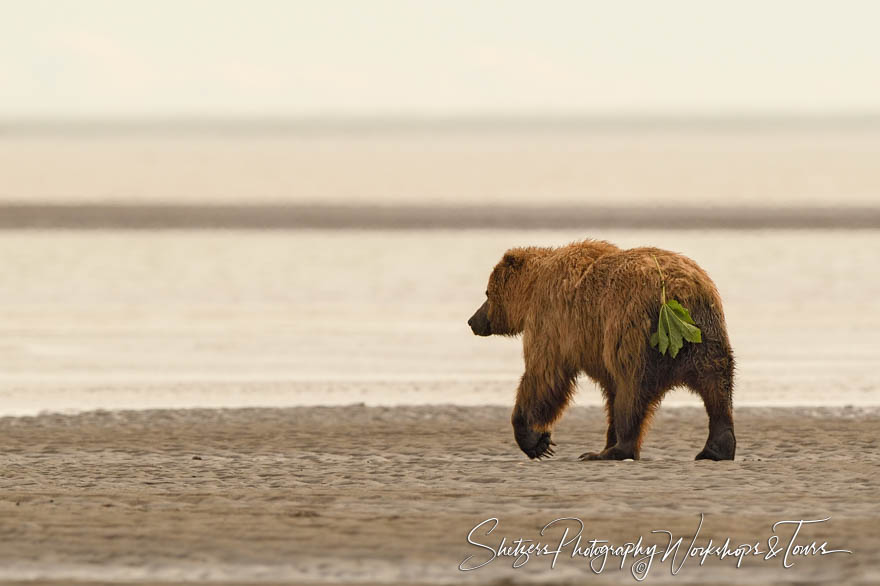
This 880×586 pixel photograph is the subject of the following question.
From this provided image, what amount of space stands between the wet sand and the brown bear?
26cm

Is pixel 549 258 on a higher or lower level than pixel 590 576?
higher

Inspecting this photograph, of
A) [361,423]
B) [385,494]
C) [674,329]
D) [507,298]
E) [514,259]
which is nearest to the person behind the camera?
[385,494]

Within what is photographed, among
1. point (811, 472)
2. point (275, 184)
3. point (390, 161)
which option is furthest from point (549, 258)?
point (390, 161)

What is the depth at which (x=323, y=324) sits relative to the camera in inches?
863

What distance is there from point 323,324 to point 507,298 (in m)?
9.22

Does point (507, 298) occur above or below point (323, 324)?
above

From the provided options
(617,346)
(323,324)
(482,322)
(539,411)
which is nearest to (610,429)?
(539,411)

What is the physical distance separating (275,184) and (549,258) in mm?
67470

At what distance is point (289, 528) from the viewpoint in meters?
9.14

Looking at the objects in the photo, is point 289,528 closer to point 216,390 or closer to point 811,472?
point 811,472

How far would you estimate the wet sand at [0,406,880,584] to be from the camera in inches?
330

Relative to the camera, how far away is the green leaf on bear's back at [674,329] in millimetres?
11109

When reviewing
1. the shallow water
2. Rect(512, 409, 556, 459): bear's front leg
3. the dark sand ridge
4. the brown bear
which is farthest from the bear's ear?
the dark sand ridge

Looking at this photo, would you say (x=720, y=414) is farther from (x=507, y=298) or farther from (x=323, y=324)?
(x=323, y=324)
